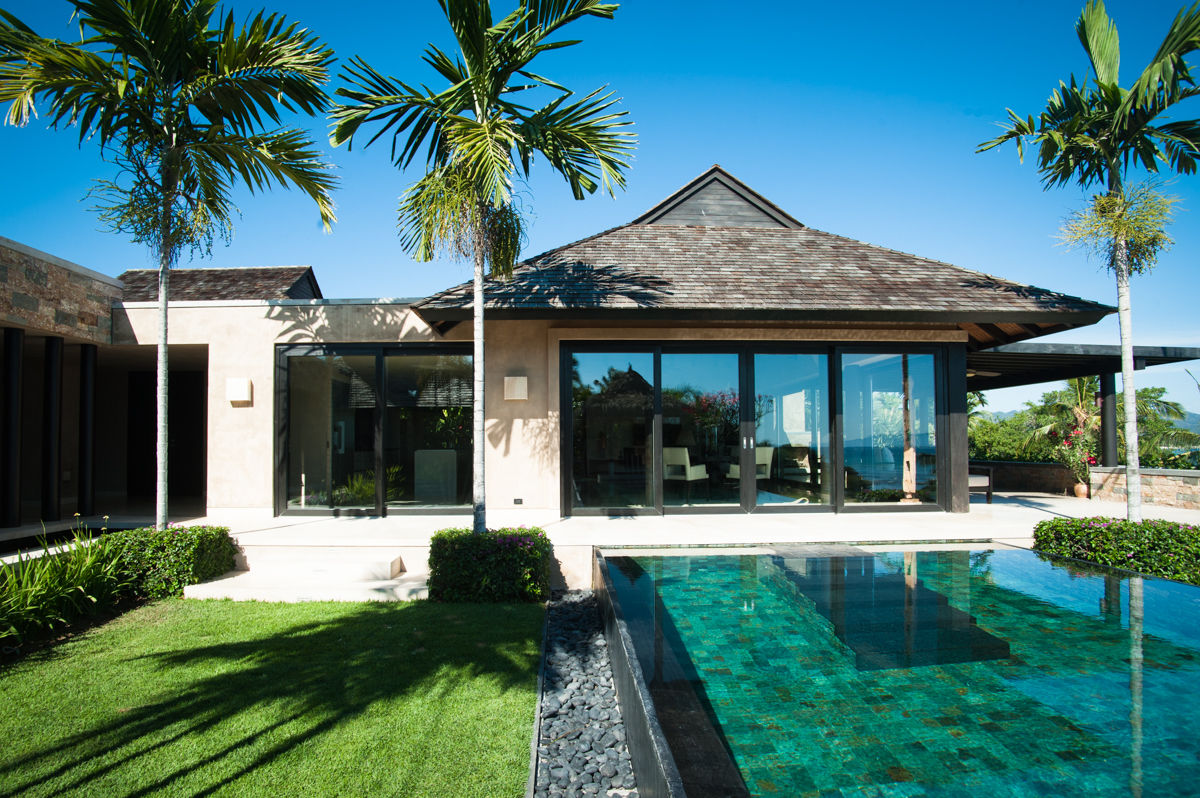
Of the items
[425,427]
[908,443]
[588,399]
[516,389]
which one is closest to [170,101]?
[425,427]

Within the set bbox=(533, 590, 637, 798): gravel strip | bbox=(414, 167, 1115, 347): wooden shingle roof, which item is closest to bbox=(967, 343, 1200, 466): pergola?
bbox=(414, 167, 1115, 347): wooden shingle roof

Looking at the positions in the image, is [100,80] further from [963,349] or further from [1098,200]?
[963,349]

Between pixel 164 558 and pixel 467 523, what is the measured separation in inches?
150

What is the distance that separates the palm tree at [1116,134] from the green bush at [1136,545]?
1034 mm

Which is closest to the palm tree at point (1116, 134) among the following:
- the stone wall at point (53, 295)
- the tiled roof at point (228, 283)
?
the stone wall at point (53, 295)

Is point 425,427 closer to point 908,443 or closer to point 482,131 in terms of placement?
point 482,131

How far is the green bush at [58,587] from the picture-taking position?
463cm

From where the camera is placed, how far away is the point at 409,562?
22.4ft

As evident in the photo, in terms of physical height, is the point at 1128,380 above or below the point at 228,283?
below

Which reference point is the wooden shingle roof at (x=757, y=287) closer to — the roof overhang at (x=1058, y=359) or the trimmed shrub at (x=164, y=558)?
the roof overhang at (x=1058, y=359)

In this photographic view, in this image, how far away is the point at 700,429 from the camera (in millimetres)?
9508

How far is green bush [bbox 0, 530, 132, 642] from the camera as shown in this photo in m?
4.63

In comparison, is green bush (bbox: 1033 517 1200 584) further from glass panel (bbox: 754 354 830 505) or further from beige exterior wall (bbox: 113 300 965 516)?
beige exterior wall (bbox: 113 300 965 516)

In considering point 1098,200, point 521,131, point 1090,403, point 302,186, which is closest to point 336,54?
point 302,186
